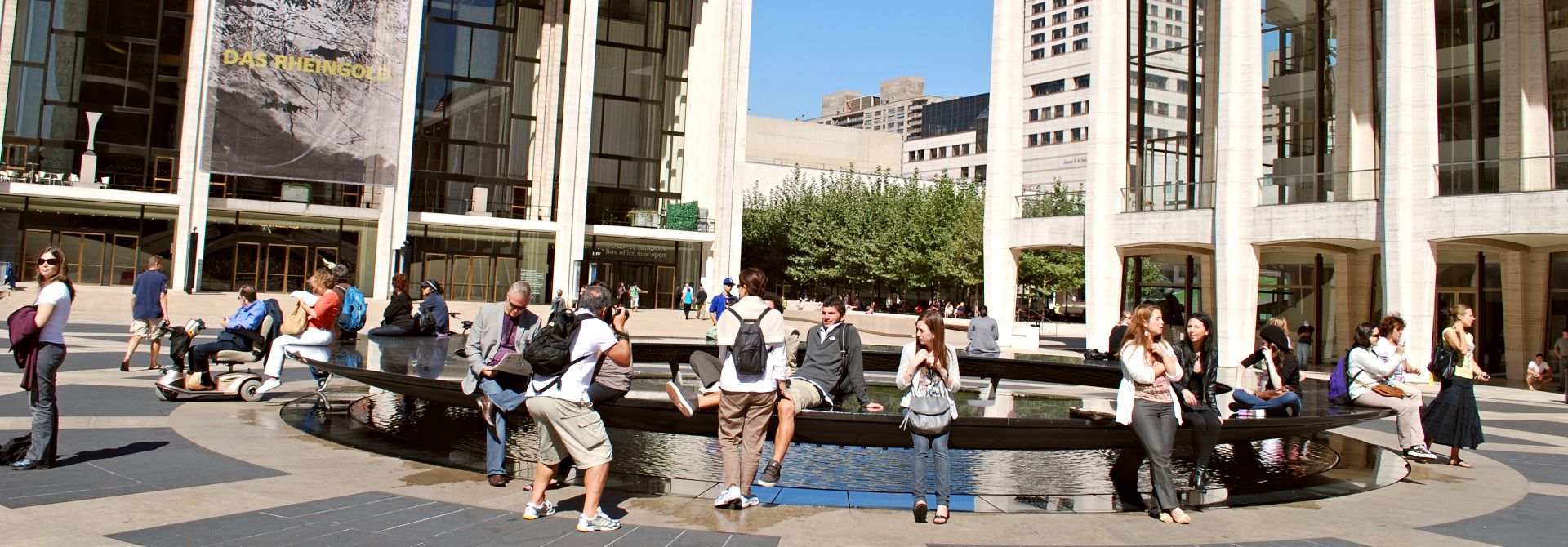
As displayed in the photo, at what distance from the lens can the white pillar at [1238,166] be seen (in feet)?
93.9

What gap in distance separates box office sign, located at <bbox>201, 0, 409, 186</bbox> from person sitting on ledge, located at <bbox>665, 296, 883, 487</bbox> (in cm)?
4441

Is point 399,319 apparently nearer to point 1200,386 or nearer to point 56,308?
point 56,308

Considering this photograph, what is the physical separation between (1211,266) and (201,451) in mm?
33143

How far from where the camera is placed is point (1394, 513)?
8055 mm

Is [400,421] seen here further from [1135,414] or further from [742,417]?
[1135,414]

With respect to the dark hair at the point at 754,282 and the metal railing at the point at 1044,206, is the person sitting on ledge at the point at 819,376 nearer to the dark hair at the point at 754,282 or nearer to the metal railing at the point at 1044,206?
the dark hair at the point at 754,282

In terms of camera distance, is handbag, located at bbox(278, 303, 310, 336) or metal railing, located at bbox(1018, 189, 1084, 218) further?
metal railing, located at bbox(1018, 189, 1084, 218)

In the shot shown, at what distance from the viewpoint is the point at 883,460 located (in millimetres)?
10492

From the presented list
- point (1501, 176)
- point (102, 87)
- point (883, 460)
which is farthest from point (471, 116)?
point (883, 460)

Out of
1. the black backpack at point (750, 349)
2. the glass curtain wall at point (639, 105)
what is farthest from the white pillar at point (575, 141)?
the black backpack at point (750, 349)

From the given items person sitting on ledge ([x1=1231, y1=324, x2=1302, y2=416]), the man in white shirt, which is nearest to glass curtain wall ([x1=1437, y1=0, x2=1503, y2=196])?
person sitting on ledge ([x1=1231, y1=324, x2=1302, y2=416])

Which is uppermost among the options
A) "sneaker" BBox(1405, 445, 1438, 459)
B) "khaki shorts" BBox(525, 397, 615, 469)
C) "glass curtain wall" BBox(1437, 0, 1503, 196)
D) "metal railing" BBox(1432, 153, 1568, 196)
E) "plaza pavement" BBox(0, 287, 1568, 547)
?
"glass curtain wall" BBox(1437, 0, 1503, 196)

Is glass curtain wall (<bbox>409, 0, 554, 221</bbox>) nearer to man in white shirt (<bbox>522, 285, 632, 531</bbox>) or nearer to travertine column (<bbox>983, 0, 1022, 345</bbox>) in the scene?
travertine column (<bbox>983, 0, 1022, 345</bbox>)

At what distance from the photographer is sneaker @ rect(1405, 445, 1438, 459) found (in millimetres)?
11148
